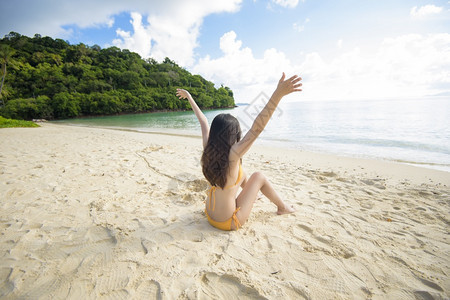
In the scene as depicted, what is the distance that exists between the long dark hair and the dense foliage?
143ft

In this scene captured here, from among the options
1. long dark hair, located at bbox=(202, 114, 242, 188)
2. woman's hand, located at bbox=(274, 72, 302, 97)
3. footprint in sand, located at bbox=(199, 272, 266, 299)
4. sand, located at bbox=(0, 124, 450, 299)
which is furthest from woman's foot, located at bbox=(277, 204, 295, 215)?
woman's hand, located at bbox=(274, 72, 302, 97)

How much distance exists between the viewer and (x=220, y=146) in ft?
6.33

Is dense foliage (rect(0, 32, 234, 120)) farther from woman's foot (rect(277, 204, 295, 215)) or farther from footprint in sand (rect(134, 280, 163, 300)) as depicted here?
woman's foot (rect(277, 204, 295, 215))

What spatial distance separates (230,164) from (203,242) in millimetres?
906

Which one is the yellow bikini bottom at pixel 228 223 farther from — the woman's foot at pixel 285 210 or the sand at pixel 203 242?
the woman's foot at pixel 285 210

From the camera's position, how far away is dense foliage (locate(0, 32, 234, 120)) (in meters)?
38.4

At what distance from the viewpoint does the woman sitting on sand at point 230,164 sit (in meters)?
1.70

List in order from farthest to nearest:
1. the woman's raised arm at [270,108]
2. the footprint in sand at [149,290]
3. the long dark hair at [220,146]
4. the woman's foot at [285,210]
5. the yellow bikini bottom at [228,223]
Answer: the woman's foot at [285,210] → the yellow bikini bottom at [228,223] → the long dark hair at [220,146] → the woman's raised arm at [270,108] → the footprint in sand at [149,290]

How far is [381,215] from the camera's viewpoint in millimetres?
2660

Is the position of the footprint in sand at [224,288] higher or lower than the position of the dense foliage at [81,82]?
lower

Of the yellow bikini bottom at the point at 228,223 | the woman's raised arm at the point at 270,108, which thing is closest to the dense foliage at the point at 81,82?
the yellow bikini bottom at the point at 228,223

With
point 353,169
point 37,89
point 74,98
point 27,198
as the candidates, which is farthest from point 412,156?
point 37,89

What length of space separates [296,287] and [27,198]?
3893 millimetres

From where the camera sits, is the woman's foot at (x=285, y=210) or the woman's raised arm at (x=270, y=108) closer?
the woman's raised arm at (x=270, y=108)
